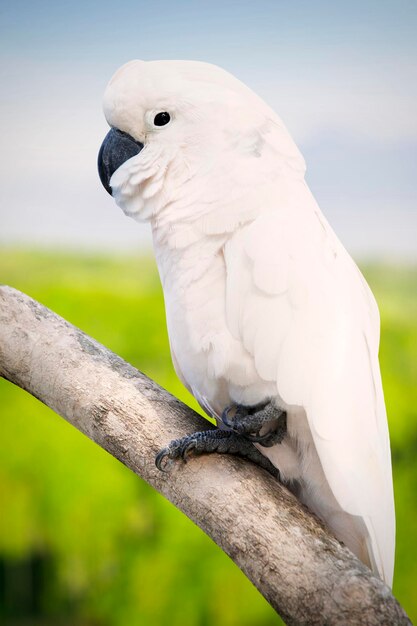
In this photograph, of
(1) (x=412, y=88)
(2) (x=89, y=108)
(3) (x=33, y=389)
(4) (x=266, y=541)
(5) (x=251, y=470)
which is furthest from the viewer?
(2) (x=89, y=108)

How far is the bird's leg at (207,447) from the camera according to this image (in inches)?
56.3

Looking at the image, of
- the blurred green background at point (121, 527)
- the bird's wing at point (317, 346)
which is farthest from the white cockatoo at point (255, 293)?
the blurred green background at point (121, 527)

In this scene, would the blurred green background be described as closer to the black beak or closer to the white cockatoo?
the white cockatoo

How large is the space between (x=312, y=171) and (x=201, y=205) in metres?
1.10

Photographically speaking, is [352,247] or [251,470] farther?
[352,247]

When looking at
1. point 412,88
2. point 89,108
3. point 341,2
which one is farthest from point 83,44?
point 412,88

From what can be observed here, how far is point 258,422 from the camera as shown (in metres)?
1.42

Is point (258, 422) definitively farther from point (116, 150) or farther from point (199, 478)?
point (116, 150)

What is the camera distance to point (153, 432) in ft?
4.89

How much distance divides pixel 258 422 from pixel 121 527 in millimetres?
1292

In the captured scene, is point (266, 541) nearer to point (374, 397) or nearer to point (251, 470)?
point (251, 470)

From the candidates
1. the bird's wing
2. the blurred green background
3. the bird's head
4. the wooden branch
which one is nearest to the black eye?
the bird's head

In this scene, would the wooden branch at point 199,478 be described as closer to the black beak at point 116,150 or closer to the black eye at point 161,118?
the black beak at point 116,150

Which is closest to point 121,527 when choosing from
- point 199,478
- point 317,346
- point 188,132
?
point 199,478
